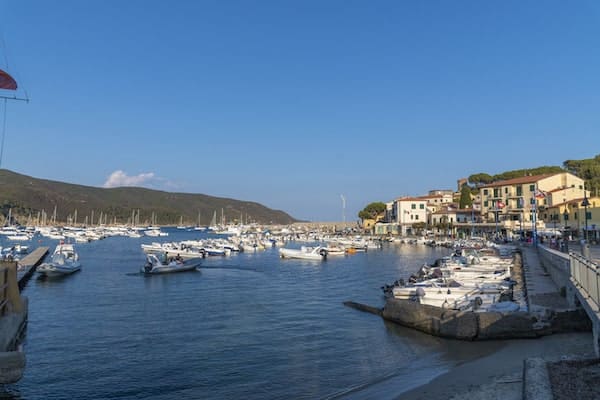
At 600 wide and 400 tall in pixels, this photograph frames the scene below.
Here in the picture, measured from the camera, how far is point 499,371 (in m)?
14.5

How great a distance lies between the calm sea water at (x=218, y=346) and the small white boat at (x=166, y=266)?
28.5 ft

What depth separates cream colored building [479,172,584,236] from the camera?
261ft

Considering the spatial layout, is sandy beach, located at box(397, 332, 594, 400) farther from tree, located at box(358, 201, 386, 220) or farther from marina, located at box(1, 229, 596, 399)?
tree, located at box(358, 201, 386, 220)

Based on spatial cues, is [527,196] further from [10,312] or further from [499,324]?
[10,312]

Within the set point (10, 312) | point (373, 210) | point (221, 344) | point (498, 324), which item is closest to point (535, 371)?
point (498, 324)

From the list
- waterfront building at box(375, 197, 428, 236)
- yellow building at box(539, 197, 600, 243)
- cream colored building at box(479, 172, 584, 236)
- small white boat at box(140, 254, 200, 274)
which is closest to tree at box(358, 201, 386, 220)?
waterfront building at box(375, 197, 428, 236)

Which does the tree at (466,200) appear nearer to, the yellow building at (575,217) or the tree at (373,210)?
the yellow building at (575,217)

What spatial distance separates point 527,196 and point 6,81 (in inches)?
3411

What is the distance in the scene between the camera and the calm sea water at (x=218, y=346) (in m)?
14.7

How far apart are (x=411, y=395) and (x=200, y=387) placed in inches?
261

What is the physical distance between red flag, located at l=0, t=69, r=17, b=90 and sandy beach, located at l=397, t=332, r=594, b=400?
59.8ft

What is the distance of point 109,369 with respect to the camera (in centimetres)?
1650

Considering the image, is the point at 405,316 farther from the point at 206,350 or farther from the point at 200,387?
the point at 200,387

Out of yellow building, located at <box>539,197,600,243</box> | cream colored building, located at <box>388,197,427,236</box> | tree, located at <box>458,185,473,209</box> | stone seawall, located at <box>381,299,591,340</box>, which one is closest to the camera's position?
stone seawall, located at <box>381,299,591,340</box>
